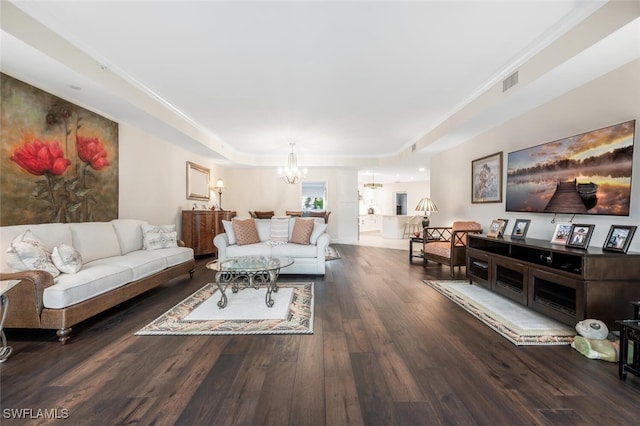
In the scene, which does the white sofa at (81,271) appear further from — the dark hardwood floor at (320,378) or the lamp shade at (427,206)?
the lamp shade at (427,206)

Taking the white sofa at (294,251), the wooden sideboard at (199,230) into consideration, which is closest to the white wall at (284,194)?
the wooden sideboard at (199,230)

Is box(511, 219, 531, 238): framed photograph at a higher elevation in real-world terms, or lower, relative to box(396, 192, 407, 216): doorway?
lower

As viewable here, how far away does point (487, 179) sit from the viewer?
4.50 metres

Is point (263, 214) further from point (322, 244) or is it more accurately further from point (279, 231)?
point (322, 244)

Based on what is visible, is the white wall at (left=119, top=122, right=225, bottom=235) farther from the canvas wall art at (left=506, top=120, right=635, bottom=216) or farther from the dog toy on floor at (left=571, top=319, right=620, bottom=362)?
the canvas wall art at (left=506, top=120, right=635, bottom=216)

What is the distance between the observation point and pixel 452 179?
579 centimetres

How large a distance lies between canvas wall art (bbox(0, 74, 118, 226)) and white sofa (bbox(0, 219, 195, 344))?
308 millimetres

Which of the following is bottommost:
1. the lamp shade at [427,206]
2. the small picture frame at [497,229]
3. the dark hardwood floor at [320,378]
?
the dark hardwood floor at [320,378]

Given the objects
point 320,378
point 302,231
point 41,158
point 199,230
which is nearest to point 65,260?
point 41,158

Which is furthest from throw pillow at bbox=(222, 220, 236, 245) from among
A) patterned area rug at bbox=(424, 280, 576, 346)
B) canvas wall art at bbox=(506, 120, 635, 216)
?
canvas wall art at bbox=(506, 120, 635, 216)

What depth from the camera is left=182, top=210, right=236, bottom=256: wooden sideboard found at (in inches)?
231

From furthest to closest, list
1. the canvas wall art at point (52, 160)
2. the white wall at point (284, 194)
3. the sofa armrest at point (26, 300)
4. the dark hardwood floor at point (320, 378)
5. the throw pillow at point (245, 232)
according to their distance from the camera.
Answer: the white wall at point (284, 194), the throw pillow at point (245, 232), the canvas wall art at point (52, 160), the sofa armrest at point (26, 300), the dark hardwood floor at point (320, 378)

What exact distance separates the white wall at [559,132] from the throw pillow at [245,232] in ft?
13.2

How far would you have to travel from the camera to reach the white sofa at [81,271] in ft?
7.43
